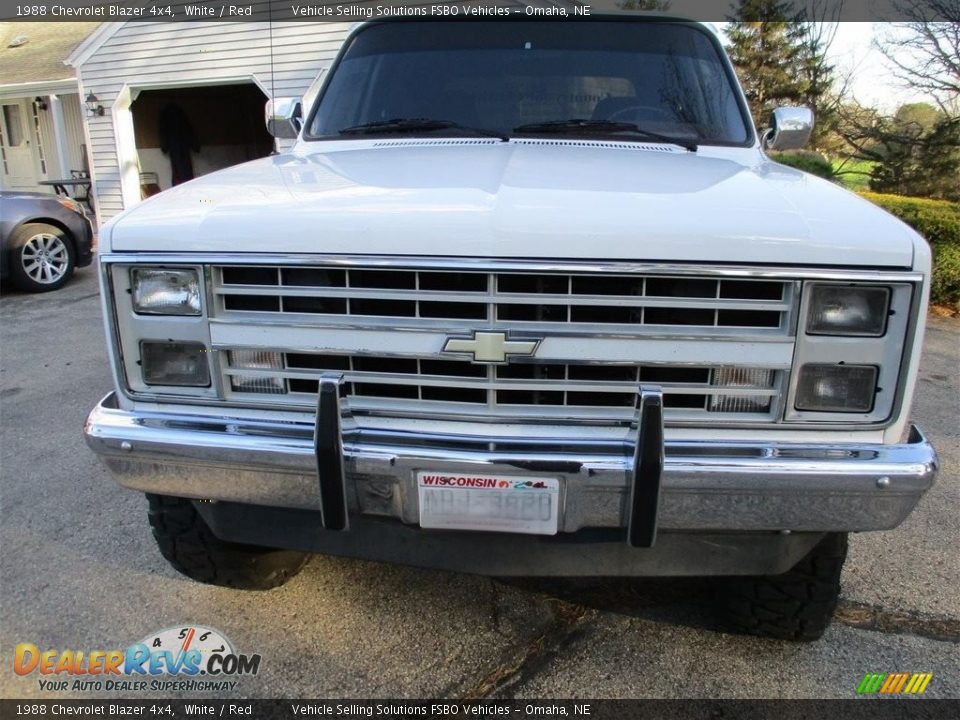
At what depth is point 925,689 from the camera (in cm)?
227

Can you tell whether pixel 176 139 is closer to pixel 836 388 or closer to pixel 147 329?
pixel 147 329

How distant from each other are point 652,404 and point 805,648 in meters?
1.29

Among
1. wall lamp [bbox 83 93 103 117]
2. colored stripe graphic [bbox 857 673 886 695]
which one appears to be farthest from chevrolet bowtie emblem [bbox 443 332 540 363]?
wall lamp [bbox 83 93 103 117]

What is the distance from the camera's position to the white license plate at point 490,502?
184 cm

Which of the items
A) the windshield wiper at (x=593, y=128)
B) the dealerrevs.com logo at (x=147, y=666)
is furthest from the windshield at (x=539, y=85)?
the dealerrevs.com logo at (x=147, y=666)

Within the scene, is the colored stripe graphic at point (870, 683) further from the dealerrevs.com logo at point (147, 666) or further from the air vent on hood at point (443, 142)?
the air vent on hood at point (443, 142)

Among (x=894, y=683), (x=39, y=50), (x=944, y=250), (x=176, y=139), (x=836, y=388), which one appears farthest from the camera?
(x=39, y=50)

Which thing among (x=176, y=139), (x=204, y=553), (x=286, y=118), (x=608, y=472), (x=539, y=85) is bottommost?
(x=176, y=139)

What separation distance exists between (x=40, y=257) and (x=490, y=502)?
26.7ft

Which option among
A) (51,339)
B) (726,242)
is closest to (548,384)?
(726,242)

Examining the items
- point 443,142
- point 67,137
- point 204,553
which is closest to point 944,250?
point 443,142

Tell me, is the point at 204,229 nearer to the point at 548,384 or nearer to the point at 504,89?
the point at 548,384

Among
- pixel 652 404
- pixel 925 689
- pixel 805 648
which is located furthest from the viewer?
pixel 805 648

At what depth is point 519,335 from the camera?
188cm
